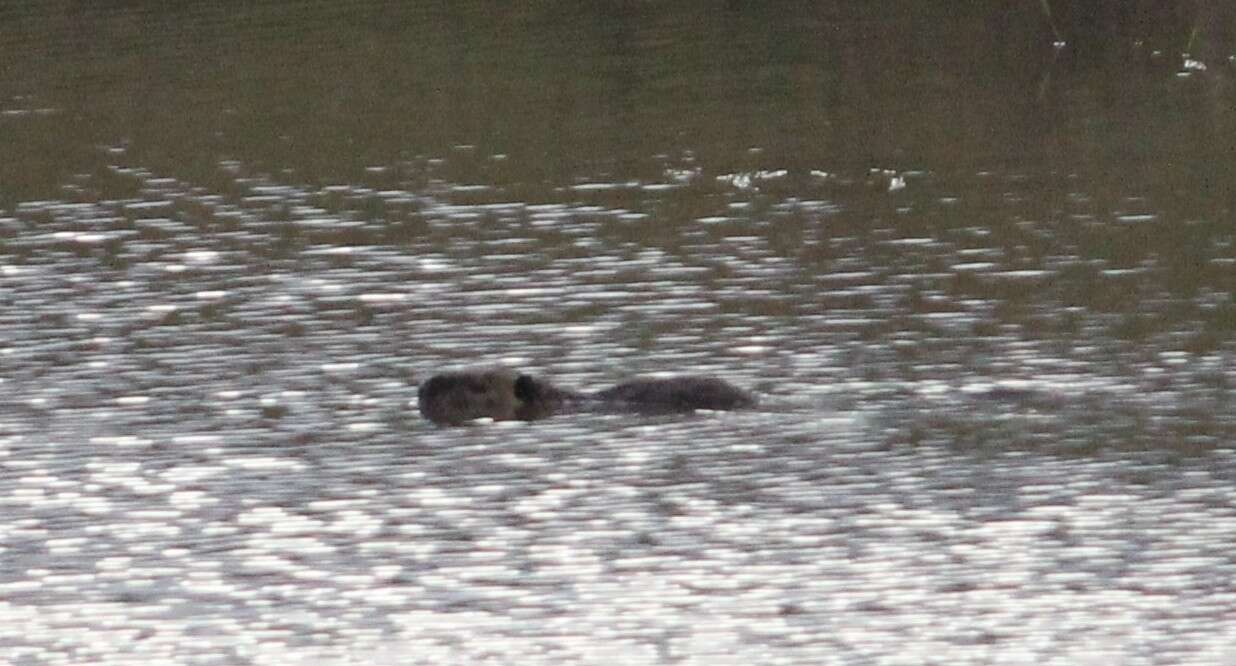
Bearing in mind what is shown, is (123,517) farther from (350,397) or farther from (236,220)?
(236,220)

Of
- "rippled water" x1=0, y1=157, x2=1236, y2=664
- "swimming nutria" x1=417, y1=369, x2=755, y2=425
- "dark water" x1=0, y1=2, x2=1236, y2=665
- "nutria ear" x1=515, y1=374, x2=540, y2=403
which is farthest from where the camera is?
"nutria ear" x1=515, y1=374, x2=540, y2=403

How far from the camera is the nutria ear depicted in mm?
20062

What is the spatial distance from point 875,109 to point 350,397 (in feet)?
46.6

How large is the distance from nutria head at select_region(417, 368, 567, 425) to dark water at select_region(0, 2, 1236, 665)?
22 centimetres

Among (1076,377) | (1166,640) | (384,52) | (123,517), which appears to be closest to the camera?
(1166,640)

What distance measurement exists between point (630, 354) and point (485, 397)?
1965 millimetres

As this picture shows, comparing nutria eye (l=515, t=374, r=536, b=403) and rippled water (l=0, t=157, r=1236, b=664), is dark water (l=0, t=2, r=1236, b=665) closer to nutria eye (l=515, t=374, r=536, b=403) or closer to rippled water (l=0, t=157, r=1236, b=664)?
rippled water (l=0, t=157, r=1236, b=664)

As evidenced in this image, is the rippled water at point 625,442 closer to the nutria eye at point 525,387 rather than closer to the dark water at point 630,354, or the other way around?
the dark water at point 630,354

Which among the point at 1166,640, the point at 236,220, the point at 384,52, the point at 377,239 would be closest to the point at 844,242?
the point at 377,239

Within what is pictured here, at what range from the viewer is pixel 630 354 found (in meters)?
21.8

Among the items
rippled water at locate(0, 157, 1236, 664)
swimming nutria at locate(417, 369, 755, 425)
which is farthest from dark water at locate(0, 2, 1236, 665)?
swimming nutria at locate(417, 369, 755, 425)

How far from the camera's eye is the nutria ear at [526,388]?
2006 cm

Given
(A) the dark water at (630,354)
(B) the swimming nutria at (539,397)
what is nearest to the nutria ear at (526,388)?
(B) the swimming nutria at (539,397)

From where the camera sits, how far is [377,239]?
26922 mm
